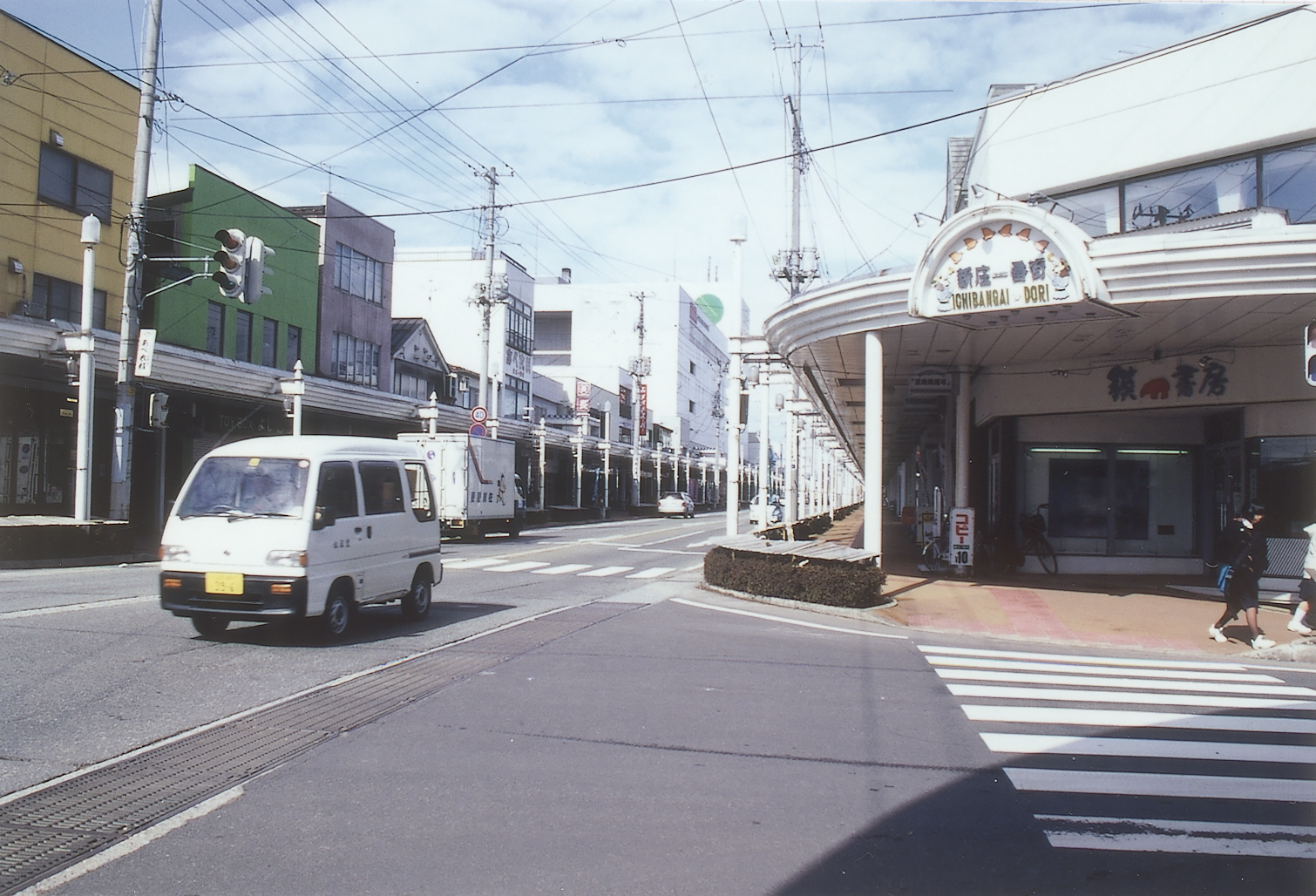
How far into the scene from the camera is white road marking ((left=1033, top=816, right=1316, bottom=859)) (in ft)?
16.3

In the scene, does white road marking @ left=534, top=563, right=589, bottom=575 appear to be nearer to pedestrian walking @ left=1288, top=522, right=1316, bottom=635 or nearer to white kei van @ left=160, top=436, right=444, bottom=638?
white kei van @ left=160, top=436, right=444, bottom=638

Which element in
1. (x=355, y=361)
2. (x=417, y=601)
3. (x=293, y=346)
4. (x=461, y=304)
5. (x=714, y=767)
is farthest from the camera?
(x=461, y=304)

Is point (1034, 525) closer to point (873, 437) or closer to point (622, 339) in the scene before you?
point (873, 437)

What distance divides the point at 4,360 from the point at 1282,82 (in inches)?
1099

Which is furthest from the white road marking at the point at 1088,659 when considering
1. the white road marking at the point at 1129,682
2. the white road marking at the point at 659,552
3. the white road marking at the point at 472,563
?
the white road marking at the point at 659,552

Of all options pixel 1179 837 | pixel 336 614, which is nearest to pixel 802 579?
pixel 336 614

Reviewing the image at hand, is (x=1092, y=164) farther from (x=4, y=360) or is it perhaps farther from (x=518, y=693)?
(x=4, y=360)

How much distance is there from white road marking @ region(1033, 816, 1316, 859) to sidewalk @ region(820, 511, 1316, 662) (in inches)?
295

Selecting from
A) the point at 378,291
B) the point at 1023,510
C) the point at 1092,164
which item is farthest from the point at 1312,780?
the point at 378,291

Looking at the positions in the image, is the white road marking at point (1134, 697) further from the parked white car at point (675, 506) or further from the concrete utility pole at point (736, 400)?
the parked white car at point (675, 506)

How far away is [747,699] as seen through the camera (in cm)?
829

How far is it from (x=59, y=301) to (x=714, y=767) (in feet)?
88.0

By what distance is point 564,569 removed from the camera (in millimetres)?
21781

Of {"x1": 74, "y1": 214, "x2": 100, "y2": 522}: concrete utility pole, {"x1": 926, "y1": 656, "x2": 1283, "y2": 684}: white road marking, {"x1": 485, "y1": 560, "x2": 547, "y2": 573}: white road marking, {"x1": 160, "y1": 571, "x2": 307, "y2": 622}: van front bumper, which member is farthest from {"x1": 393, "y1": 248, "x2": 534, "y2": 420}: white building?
{"x1": 926, "y1": 656, "x2": 1283, "y2": 684}: white road marking
